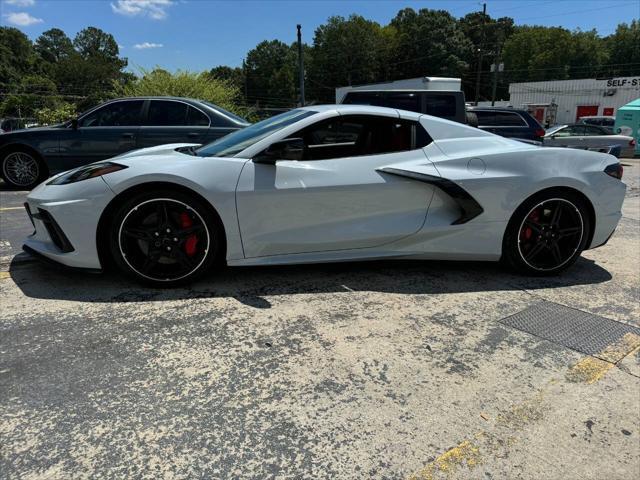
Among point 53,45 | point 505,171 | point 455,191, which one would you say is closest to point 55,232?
point 455,191

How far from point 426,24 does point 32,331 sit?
8485cm

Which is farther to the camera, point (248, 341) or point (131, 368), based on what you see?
point (248, 341)

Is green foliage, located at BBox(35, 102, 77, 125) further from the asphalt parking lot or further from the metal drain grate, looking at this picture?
the metal drain grate

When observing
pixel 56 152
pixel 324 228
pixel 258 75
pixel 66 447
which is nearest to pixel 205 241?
pixel 324 228

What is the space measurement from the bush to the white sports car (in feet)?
44.1

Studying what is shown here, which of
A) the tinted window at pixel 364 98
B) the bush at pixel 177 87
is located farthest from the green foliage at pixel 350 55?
the tinted window at pixel 364 98

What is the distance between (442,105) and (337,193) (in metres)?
5.70

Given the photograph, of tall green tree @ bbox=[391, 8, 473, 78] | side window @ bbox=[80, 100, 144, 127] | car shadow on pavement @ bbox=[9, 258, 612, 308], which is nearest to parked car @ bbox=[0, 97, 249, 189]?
side window @ bbox=[80, 100, 144, 127]

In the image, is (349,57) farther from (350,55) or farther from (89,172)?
(89,172)

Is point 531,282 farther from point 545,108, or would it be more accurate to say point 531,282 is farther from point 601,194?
point 545,108

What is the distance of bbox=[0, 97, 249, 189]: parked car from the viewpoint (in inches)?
286

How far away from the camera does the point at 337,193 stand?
11.1ft

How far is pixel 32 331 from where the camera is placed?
8.86ft

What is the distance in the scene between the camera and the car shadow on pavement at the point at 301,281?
3.28 m
